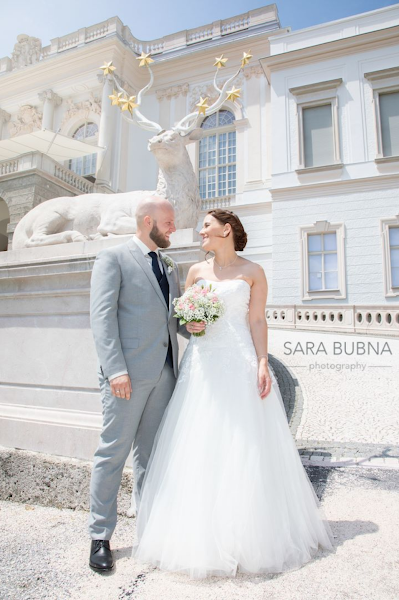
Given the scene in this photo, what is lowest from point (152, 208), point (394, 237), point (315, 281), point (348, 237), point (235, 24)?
point (152, 208)

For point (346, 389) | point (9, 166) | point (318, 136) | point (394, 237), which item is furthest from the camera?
point (318, 136)

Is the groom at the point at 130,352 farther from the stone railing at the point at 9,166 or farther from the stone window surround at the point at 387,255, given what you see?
the stone railing at the point at 9,166

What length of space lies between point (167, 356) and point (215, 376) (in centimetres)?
30

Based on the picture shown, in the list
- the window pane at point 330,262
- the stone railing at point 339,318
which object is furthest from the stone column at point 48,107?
the window pane at point 330,262

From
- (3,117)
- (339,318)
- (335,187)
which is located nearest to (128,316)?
(339,318)

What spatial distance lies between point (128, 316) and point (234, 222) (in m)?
0.87

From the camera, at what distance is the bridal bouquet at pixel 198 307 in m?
2.04

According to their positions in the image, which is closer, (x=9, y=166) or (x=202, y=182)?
(x=9, y=166)

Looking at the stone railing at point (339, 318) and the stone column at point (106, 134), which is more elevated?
the stone column at point (106, 134)

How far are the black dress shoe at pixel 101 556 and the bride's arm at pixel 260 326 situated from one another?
1.00 metres

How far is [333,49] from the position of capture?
1414cm

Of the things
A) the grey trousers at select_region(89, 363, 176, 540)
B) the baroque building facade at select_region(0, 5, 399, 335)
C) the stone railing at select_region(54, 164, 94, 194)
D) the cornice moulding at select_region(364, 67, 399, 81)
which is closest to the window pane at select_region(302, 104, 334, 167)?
the baroque building facade at select_region(0, 5, 399, 335)

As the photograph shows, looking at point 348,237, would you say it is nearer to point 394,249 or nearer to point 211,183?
point 394,249

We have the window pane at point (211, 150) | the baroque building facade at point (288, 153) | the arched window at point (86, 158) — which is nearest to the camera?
the baroque building facade at point (288, 153)
